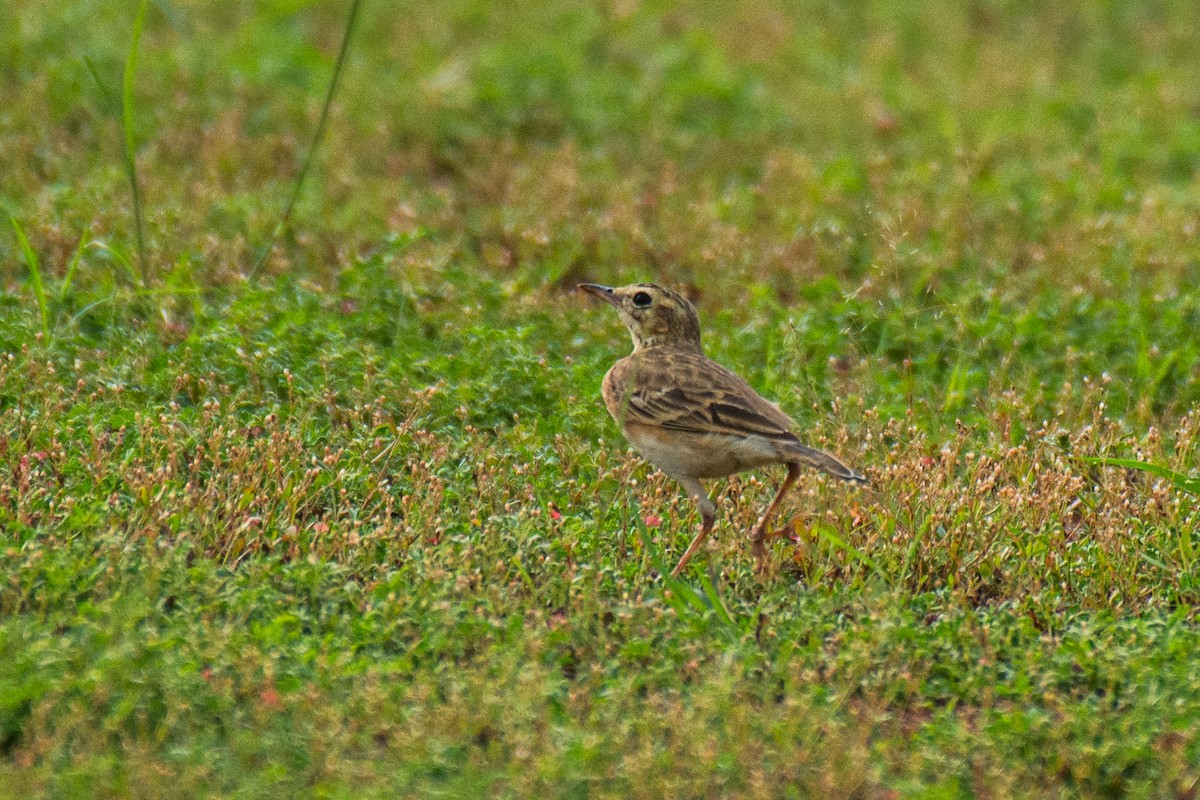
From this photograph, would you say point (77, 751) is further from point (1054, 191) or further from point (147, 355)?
point (1054, 191)

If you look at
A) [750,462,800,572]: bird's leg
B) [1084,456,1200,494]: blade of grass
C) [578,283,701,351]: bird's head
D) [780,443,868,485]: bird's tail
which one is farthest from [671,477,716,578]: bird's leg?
[1084,456,1200,494]: blade of grass

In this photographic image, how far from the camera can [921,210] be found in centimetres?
1077

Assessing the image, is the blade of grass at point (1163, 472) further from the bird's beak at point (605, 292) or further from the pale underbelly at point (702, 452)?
the bird's beak at point (605, 292)

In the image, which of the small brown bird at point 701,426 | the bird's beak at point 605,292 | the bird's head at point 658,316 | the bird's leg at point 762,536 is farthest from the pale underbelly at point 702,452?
the bird's beak at point 605,292

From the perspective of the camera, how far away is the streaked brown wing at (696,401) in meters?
6.57

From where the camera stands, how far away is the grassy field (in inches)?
203

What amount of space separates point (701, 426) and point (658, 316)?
100 cm

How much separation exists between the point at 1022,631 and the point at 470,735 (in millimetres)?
2116

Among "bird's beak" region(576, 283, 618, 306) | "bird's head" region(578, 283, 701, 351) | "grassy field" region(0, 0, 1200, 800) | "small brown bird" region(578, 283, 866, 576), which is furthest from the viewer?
"bird's beak" region(576, 283, 618, 306)

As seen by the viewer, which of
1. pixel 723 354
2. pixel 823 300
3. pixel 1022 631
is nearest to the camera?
pixel 1022 631

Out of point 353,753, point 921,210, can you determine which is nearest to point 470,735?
point 353,753

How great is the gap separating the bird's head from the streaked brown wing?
0.40m

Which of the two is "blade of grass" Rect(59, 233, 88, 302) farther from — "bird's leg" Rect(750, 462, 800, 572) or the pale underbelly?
"bird's leg" Rect(750, 462, 800, 572)

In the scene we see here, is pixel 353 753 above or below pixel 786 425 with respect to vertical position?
below
